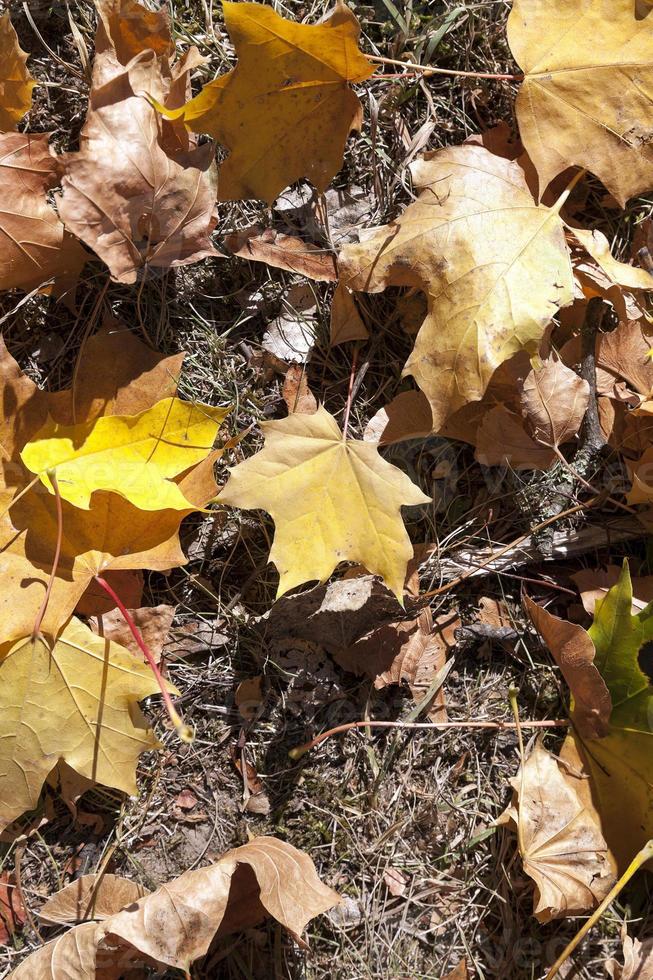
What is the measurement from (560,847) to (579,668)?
1.20 ft

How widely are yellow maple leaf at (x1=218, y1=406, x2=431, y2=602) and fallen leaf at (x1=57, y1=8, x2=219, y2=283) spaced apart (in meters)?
0.44

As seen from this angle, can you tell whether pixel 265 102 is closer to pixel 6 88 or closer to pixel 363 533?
pixel 6 88

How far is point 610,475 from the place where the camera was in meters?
1.73

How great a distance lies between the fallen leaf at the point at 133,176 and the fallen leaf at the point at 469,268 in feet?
1.21

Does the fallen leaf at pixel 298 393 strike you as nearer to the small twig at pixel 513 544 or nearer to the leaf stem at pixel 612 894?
the small twig at pixel 513 544

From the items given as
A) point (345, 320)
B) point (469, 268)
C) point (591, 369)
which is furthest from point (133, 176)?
point (591, 369)

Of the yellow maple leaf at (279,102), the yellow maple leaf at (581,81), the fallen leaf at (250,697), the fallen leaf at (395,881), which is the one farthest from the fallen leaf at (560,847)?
the yellow maple leaf at (279,102)

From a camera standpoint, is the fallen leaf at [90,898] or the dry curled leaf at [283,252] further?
the dry curled leaf at [283,252]

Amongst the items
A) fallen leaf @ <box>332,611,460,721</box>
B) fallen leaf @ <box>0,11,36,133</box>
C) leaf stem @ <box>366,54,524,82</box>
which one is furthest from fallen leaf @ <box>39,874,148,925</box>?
leaf stem @ <box>366,54,524,82</box>

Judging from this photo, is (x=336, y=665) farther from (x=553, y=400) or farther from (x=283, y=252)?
(x=283, y=252)

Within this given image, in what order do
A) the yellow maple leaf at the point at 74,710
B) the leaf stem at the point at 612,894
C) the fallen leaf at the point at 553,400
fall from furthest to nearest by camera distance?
the fallen leaf at the point at 553,400, the yellow maple leaf at the point at 74,710, the leaf stem at the point at 612,894

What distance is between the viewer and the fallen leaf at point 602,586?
5.54 feet

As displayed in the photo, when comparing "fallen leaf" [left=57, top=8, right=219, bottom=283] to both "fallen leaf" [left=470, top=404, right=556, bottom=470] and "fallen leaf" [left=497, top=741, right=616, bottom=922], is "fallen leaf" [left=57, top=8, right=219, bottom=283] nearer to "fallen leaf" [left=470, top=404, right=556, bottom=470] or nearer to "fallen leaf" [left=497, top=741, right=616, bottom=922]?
"fallen leaf" [left=470, top=404, right=556, bottom=470]

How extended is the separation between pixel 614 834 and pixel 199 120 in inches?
65.9
